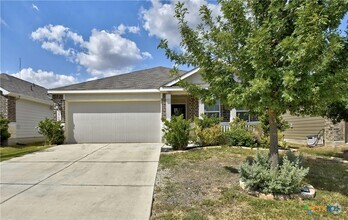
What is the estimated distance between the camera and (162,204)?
4.88 meters

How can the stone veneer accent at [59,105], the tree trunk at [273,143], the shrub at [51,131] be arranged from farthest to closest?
the stone veneer accent at [59,105]
the shrub at [51,131]
the tree trunk at [273,143]

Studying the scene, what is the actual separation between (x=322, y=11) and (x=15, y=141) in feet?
56.0

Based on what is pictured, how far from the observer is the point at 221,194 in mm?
5289

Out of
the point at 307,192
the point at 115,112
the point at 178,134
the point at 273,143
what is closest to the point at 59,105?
the point at 115,112

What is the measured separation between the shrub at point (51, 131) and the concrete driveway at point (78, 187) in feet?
12.9

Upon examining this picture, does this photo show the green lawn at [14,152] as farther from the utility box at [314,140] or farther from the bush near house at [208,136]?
the utility box at [314,140]

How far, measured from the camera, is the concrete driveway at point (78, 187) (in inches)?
180

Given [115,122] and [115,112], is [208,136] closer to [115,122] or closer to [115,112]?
[115,122]

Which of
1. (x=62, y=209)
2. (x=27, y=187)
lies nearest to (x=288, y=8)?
(x=62, y=209)

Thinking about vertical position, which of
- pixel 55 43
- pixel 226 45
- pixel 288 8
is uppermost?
pixel 55 43

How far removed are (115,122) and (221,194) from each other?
9861mm

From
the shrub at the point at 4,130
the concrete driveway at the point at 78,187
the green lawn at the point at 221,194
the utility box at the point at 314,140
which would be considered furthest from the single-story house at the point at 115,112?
the green lawn at the point at 221,194

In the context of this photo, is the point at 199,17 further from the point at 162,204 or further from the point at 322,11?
the point at 162,204

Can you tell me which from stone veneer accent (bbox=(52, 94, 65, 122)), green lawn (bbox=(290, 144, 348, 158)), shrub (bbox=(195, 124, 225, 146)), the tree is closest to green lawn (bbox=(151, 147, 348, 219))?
the tree
